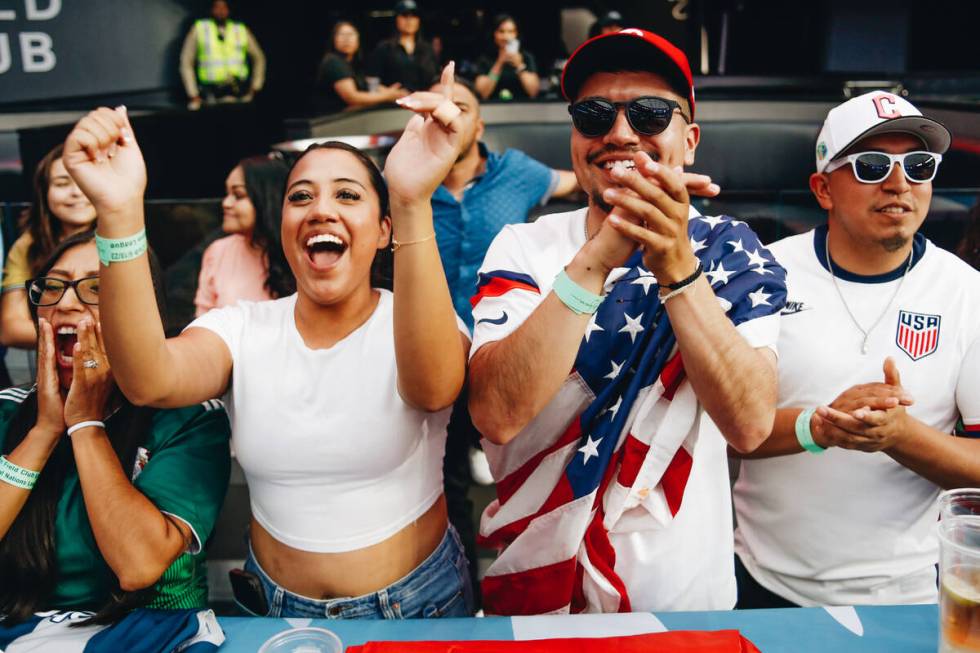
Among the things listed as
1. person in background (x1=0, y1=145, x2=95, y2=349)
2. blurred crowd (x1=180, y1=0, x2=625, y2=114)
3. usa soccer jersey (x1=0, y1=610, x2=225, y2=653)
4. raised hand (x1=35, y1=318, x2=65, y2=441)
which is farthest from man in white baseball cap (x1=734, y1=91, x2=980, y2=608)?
blurred crowd (x1=180, y1=0, x2=625, y2=114)

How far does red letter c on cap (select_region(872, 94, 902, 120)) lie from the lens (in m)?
1.72

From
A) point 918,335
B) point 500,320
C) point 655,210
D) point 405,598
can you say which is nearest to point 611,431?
point 500,320

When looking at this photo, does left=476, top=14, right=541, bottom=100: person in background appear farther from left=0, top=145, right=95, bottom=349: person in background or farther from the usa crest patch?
the usa crest patch

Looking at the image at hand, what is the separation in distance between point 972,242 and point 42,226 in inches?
135

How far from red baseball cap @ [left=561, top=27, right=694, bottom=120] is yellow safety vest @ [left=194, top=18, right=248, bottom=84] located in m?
7.68

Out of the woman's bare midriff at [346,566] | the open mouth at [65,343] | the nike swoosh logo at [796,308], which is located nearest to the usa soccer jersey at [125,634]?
the woman's bare midriff at [346,566]

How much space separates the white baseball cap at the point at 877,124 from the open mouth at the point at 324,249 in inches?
45.8

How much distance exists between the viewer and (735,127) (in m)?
6.49

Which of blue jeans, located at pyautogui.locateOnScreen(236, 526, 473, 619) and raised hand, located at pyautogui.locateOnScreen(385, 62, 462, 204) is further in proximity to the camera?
blue jeans, located at pyautogui.locateOnScreen(236, 526, 473, 619)

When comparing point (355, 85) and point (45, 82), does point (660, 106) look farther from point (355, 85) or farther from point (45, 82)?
point (45, 82)

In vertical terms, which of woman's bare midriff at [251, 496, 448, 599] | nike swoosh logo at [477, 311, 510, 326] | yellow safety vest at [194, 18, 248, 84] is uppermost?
yellow safety vest at [194, 18, 248, 84]

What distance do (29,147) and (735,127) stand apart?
5302 millimetres

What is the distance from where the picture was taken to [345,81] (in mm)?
6688

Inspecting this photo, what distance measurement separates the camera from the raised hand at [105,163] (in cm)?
121
